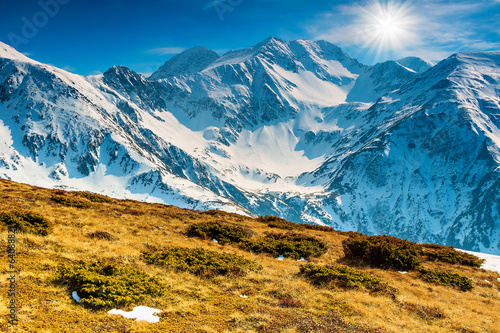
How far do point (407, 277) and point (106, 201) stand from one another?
104 ft

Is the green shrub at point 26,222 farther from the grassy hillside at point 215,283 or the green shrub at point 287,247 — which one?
the green shrub at point 287,247

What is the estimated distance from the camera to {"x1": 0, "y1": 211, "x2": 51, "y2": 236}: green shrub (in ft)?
55.3

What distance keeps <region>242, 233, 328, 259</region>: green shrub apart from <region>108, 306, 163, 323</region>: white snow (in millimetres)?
13149

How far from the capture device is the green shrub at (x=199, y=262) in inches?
650

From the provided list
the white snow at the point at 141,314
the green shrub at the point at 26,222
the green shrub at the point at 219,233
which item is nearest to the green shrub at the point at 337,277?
the green shrub at the point at 219,233

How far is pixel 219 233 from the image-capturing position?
2631 cm

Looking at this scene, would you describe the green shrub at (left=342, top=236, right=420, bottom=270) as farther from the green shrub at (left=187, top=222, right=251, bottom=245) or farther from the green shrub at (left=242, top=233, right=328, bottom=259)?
the green shrub at (left=187, top=222, right=251, bottom=245)

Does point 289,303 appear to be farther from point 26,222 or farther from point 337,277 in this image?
point 26,222

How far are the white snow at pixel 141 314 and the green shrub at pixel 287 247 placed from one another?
13.1 m

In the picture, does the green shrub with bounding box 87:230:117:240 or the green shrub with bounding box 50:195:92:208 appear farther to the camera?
the green shrub with bounding box 50:195:92:208

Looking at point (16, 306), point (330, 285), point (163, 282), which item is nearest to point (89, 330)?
point (16, 306)

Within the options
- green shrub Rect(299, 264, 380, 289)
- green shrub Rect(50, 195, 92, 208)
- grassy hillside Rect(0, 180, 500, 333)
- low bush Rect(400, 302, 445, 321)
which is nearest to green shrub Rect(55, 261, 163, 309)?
grassy hillside Rect(0, 180, 500, 333)

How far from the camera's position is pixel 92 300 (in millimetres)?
10984

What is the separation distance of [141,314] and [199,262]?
6551mm
